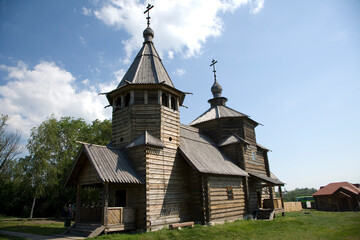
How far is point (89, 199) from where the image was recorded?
30578 mm

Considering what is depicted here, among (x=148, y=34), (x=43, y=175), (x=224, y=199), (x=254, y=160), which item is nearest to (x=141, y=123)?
(x=224, y=199)

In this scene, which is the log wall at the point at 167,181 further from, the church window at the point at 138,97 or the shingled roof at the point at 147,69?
the shingled roof at the point at 147,69

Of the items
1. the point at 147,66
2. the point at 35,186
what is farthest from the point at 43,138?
the point at 147,66

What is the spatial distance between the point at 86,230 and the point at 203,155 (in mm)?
9057

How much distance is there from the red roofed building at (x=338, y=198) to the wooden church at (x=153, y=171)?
66.5 ft

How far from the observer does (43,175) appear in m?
27.6

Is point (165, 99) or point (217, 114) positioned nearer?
point (165, 99)

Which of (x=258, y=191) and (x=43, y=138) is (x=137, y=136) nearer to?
(x=258, y=191)

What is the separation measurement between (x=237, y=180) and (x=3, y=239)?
14.5 meters

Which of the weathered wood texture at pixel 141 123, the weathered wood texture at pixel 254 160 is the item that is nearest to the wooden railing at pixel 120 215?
the weathered wood texture at pixel 141 123

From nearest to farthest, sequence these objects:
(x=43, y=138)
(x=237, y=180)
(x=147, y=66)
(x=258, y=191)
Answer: (x=147, y=66)
(x=237, y=180)
(x=258, y=191)
(x=43, y=138)

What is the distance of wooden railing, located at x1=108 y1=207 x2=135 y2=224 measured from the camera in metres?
11.8

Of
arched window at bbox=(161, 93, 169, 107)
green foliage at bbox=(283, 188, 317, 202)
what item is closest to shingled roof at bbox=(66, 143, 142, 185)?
arched window at bbox=(161, 93, 169, 107)

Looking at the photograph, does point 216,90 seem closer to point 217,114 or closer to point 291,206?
point 217,114
